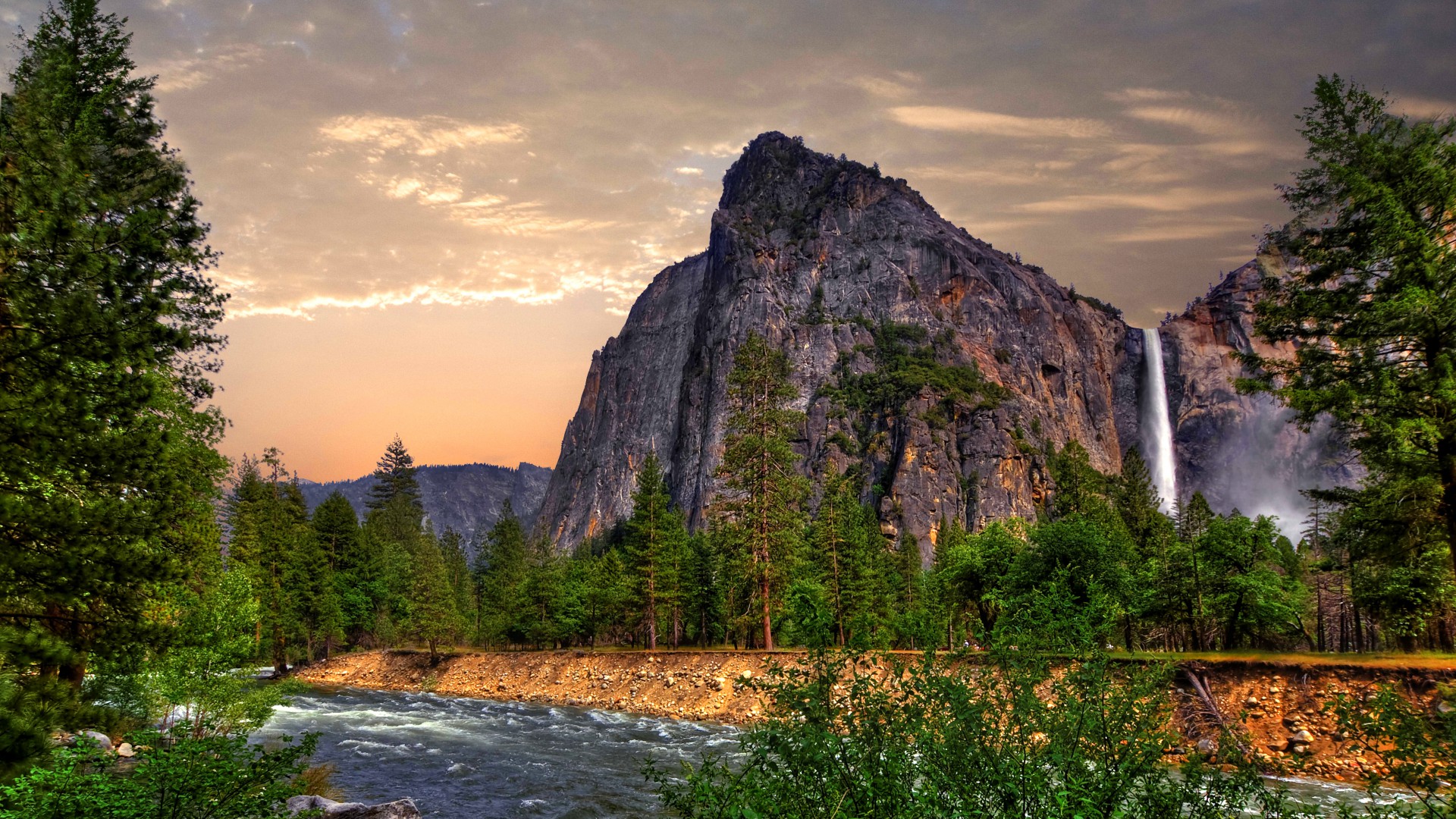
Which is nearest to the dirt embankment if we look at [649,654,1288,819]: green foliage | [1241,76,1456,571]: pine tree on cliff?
[649,654,1288,819]: green foliage

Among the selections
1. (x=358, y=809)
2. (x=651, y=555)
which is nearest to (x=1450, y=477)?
(x=358, y=809)

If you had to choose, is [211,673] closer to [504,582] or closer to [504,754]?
[504,754]

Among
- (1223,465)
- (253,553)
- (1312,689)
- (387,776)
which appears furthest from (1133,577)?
(1223,465)

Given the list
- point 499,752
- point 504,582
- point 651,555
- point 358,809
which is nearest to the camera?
point 358,809

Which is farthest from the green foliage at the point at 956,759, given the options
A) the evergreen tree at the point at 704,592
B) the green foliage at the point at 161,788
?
the evergreen tree at the point at 704,592

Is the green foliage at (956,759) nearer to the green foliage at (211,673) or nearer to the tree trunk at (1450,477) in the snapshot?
the tree trunk at (1450,477)

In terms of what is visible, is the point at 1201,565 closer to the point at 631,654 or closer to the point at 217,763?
the point at 631,654

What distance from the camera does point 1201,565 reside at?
126 feet

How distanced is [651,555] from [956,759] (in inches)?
1909

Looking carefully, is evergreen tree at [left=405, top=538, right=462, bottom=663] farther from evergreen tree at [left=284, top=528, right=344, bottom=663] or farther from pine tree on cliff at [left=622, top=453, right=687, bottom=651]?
pine tree on cliff at [left=622, top=453, right=687, bottom=651]

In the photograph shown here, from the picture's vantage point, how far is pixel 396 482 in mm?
135375

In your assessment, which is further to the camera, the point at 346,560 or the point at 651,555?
the point at 346,560

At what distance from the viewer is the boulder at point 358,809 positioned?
16688 mm

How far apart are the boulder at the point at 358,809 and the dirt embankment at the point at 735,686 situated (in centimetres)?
898
